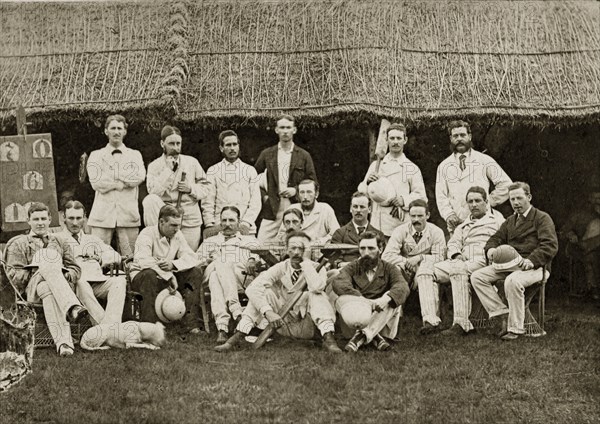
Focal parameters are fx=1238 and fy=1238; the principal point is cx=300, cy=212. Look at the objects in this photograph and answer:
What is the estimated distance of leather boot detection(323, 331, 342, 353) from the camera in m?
11.1

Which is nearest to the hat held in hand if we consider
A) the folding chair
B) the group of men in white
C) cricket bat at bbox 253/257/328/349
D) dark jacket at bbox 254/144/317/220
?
the group of men in white

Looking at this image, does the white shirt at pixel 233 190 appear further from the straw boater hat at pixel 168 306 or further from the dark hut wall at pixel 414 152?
the straw boater hat at pixel 168 306

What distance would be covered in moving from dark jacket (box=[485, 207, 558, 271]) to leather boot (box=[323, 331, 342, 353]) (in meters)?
1.89

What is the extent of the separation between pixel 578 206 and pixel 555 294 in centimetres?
120

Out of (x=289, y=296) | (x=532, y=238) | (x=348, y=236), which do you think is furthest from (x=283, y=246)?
(x=532, y=238)

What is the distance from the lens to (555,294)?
14.5 metres

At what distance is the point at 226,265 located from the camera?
39.8 feet

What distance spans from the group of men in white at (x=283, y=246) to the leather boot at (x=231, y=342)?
0.08 feet

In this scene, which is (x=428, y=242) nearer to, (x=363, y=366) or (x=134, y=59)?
(x=363, y=366)

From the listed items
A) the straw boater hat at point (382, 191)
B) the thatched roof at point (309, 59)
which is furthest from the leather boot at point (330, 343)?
the thatched roof at point (309, 59)

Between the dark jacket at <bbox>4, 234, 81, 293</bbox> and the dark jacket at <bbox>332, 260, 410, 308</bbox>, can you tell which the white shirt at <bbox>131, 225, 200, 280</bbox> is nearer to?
the dark jacket at <bbox>4, 234, 81, 293</bbox>

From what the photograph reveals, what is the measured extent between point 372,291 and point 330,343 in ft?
2.24

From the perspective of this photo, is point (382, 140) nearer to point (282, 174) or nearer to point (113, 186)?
point (282, 174)

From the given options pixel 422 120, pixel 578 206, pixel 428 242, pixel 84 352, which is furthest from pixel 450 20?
pixel 84 352
